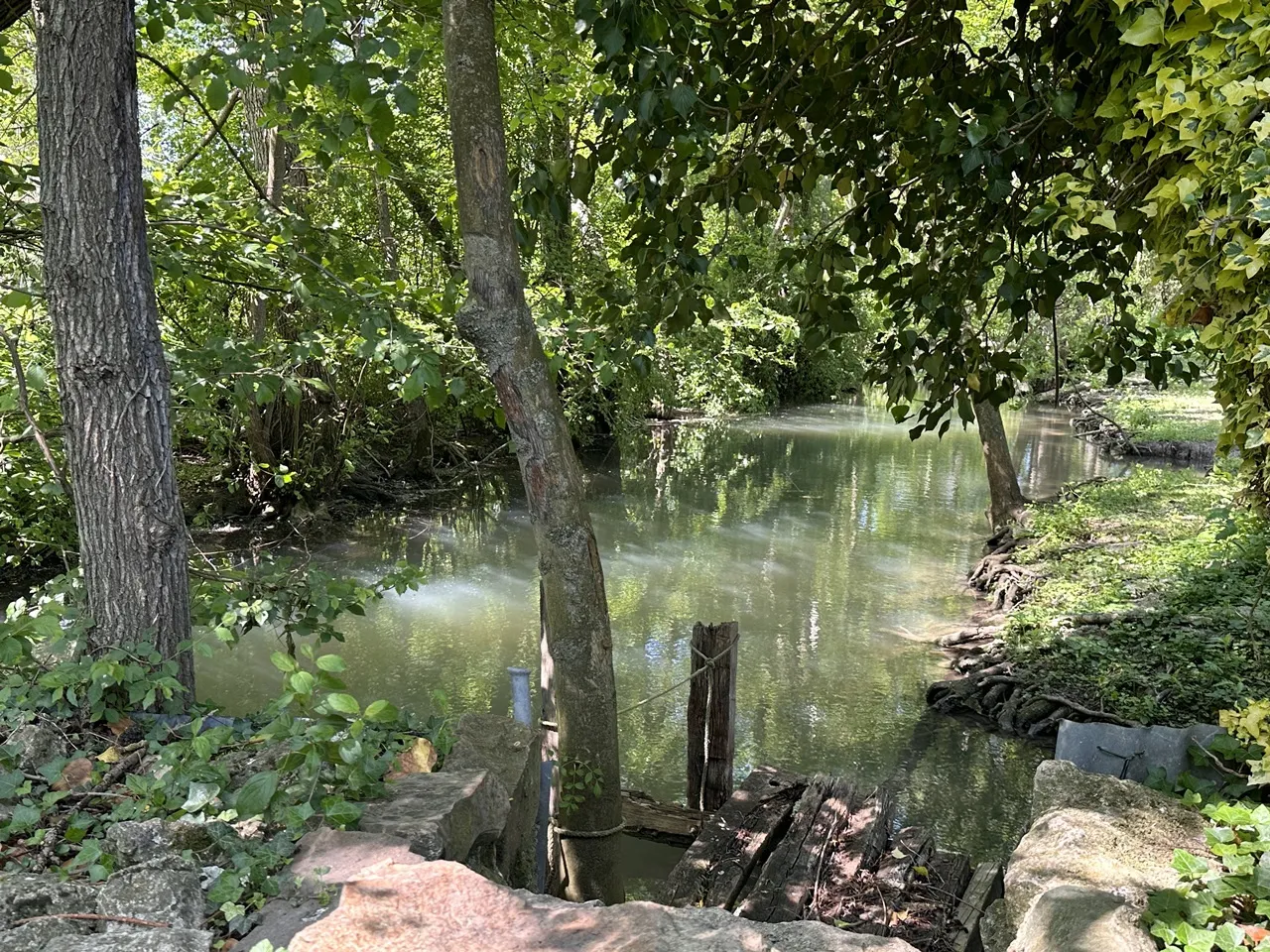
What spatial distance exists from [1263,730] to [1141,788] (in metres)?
0.82

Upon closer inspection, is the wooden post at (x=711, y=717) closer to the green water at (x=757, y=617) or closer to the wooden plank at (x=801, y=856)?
the green water at (x=757, y=617)

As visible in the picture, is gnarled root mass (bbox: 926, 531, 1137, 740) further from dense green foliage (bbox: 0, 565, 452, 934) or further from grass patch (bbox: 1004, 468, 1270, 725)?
dense green foliage (bbox: 0, 565, 452, 934)

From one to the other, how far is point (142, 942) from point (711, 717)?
411 cm

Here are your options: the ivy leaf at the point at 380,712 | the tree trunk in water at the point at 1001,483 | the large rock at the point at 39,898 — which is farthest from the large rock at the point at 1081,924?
the tree trunk in water at the point at 1001,483

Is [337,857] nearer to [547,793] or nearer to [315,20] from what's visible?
[547,793]

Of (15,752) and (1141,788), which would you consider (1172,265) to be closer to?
(1141,788)

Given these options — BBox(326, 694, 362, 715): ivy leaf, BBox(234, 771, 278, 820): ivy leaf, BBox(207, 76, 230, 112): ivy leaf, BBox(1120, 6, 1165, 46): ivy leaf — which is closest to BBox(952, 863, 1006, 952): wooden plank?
BBox(326, 694, 362, 715): ivy leaf

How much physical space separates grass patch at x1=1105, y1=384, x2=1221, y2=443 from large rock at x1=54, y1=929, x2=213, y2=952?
67.3 ft

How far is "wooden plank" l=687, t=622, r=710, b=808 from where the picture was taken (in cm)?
580

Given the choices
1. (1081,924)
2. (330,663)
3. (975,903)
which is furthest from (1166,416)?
(330,663)

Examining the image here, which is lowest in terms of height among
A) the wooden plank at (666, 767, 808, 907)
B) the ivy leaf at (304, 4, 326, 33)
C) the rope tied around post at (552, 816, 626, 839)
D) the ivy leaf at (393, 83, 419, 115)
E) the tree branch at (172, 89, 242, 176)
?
the wooden plank at (666, 767, 808, 907)

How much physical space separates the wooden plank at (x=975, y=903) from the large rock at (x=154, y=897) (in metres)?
2.90

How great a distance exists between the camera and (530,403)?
3.88 metres

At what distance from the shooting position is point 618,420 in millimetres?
19188
